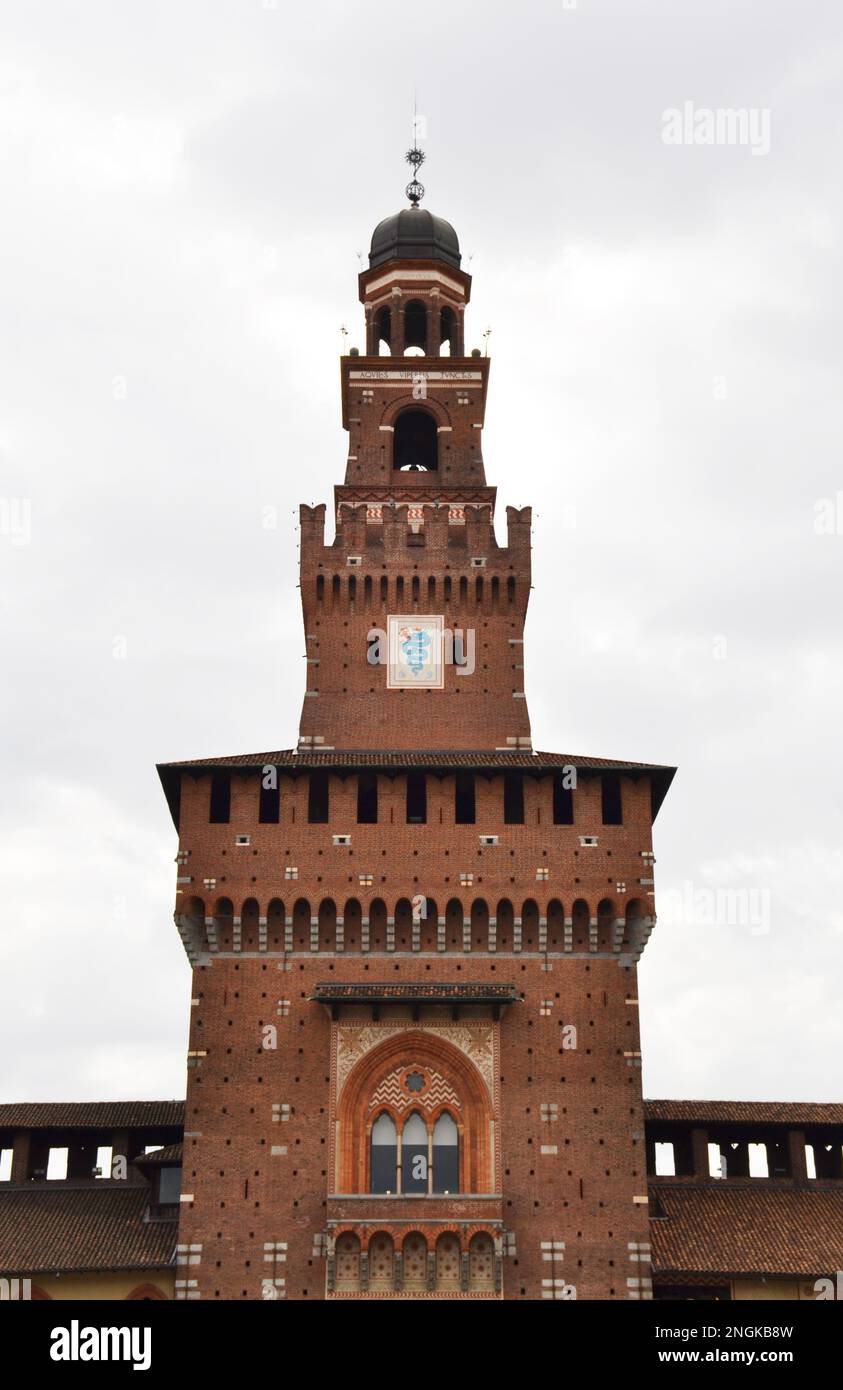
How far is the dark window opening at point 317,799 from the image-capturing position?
45000 millimetres

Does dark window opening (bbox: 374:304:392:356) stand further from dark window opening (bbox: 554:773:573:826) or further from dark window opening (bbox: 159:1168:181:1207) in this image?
dark window opening (bbox: 159:1168:181:1207)

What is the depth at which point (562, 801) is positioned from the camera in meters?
45.4

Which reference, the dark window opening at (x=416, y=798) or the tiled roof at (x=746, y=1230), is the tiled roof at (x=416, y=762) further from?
the tiled roof at (x=746, y=1230)

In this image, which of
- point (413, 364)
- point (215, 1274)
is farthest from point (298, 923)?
point (413, 364)

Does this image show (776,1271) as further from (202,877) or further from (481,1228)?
(202,877)

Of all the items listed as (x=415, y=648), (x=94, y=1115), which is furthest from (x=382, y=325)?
(x=94, y=1115)

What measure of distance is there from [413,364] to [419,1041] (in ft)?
81.0

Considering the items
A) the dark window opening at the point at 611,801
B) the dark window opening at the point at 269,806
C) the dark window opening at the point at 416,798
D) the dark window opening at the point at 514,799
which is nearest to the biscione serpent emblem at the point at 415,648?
the dark window opening at the point at 416,798

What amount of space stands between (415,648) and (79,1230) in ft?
64.4

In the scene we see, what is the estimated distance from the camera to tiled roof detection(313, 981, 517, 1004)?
42062 mm

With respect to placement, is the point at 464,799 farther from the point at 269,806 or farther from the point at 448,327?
the point at 448,327

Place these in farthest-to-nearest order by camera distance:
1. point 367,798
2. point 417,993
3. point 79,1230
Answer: point 367,798, point 79,1230, point 417,993

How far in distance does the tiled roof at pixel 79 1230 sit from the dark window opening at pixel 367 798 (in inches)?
489

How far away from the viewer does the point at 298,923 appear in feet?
144
